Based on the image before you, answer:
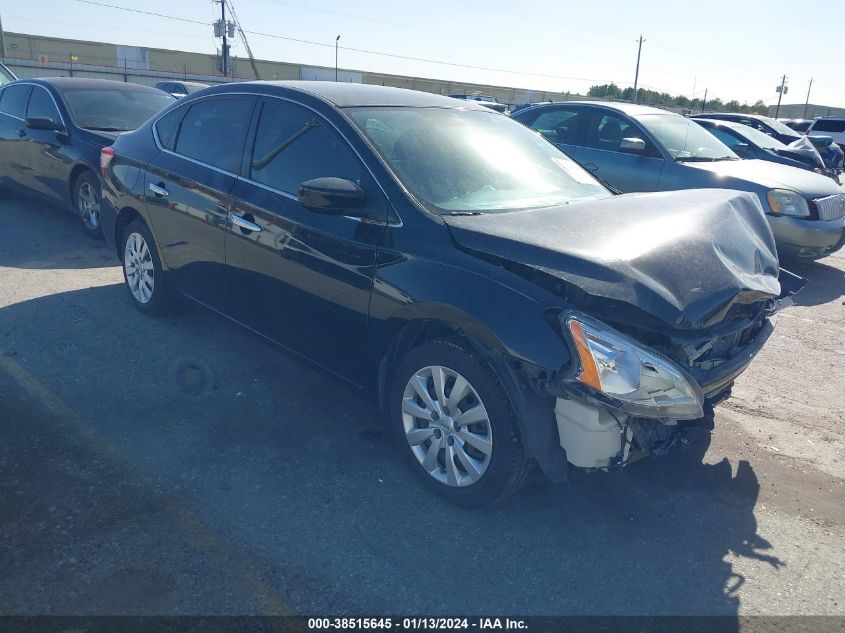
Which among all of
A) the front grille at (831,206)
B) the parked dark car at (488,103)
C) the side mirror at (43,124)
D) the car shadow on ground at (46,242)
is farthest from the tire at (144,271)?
the front grille at (831,206)

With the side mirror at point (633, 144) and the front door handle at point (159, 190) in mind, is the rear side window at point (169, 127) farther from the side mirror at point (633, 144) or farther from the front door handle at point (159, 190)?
the side mirror at point (633, 144)

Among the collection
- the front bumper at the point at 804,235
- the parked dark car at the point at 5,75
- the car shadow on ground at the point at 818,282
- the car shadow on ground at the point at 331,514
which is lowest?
the car shadow on ground at the point at 331,514

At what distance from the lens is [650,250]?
301 centimetres

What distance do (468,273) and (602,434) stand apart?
0.89 metres

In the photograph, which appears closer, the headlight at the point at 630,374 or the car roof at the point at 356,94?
the headlight at the point at 630,374

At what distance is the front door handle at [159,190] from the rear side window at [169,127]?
29 cm

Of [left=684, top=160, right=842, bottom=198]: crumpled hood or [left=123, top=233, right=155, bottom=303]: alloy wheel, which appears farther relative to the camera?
[left=684, top=160, right=842, bottom=198]: crumpled hood

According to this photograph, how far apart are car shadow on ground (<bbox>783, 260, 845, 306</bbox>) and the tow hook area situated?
4706 millimetres

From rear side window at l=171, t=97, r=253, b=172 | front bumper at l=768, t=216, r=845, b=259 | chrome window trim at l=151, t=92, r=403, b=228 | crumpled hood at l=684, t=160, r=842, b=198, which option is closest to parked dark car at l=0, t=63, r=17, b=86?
chrome window trim at l=151, t=92, r=403, b=228

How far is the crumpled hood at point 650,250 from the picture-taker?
110 inches

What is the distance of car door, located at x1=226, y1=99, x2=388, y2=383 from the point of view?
3488 millimetres

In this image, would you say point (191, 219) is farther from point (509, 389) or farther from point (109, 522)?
point (509, 389)

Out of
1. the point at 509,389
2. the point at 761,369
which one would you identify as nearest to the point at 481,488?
the point at 509,389

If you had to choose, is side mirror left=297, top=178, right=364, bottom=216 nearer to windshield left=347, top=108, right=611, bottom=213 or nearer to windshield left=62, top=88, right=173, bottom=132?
windshield left=347, top=108, right=611, bottom=213
